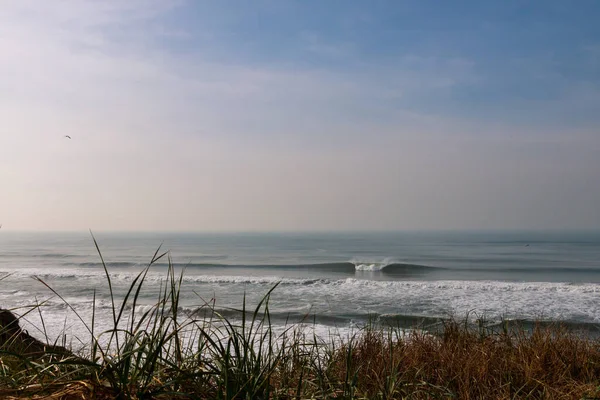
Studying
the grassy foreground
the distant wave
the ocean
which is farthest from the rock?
the distant wave

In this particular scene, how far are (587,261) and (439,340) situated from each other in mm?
37630

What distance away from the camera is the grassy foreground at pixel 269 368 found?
7.39 ft

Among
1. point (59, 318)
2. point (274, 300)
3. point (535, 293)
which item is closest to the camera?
point (59, 318)

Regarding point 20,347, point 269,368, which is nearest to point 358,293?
point 20,347

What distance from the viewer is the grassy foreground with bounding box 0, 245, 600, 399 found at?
225cm

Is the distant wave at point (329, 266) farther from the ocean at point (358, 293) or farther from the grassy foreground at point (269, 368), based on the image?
the grassy foreground at point (269, 368)

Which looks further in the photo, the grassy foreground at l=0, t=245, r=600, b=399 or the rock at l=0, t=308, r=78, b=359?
the rock at l=0, t=308, r=78, b=359

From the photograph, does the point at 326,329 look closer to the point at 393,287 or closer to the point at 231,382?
the point at 231,382

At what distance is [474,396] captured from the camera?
4.33 metres

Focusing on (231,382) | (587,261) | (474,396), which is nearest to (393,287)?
Result: (474,396)

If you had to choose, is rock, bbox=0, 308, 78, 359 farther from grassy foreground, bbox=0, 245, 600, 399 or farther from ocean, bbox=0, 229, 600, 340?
ocean, bbox=0, 229, 600, 340

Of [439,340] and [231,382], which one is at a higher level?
[231,382]

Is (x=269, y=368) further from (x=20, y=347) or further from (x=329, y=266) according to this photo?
(x=329, y=266)

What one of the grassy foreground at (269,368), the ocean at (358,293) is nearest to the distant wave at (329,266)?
the ocean at (358,293)
